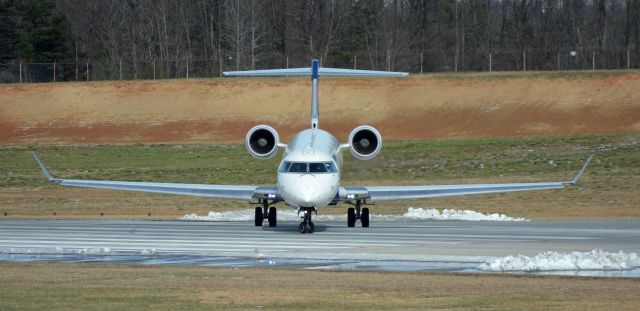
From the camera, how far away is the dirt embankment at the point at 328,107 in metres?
71.4

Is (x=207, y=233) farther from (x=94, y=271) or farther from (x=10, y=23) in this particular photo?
(x=10, y=23)

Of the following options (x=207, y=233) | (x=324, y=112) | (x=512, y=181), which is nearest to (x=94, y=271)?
(x=207, y=233)

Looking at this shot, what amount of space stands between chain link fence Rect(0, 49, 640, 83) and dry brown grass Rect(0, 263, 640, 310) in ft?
234

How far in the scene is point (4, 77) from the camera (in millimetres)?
98688

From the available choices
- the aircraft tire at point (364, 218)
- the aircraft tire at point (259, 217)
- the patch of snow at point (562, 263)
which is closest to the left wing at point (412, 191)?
the aircraft tire at point (364, 218)

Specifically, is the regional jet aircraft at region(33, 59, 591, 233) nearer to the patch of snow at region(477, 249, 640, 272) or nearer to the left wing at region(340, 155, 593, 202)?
the left wing at region(340, 155, 593, 202)

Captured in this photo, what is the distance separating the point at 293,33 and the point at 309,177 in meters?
73.4

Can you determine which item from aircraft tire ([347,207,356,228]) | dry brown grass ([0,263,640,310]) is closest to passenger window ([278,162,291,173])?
aircraft tire ([347,207,356,228])

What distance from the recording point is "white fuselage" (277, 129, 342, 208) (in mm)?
30578

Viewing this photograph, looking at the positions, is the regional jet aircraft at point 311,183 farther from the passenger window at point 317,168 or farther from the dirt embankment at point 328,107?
the dirt embankment at point 328,107

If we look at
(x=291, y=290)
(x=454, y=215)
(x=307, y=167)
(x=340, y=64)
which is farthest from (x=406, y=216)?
(x=340, y=64)

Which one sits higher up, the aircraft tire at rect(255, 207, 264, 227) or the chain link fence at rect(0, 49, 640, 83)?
the chain link fence at rect(0, 49, 640, 83)

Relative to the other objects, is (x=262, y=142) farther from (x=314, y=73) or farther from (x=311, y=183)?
(x=314, y=73)

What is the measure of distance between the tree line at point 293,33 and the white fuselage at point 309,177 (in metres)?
63.2
